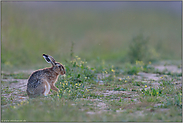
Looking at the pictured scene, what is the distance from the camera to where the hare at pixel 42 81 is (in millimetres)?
6309

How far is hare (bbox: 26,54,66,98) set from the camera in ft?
20.7

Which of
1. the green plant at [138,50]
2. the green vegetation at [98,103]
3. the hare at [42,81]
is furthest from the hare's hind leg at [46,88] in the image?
the green plant at [138,50]

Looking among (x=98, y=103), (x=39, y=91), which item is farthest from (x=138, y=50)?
(x=39, y=91)

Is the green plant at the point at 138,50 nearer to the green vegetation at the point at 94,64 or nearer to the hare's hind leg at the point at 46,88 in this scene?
the green vegetation at the point at 94,64

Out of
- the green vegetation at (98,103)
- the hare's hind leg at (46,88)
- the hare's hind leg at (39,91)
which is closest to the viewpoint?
the green vegetation at (98,103)

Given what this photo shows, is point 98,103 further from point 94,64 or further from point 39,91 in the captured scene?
point 94,64

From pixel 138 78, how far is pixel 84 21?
12071 millimetres

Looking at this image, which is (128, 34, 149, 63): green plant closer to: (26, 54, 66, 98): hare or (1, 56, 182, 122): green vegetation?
(1, 56, 182, 122): green vegetation

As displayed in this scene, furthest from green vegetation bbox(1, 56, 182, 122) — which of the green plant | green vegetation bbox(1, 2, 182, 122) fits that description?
the green plant

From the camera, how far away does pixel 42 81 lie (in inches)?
254

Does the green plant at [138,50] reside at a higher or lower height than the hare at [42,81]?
higher

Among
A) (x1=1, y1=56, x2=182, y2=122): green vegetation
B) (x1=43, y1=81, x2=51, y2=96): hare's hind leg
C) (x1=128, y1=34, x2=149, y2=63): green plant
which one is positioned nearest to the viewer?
(x1=1, y1=56, x2=182, y2=122): green vegetation

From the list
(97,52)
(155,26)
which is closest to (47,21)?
(97,52)

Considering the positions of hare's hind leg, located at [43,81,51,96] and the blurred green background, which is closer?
hare's hind leg, located at [43,81,51,96]
